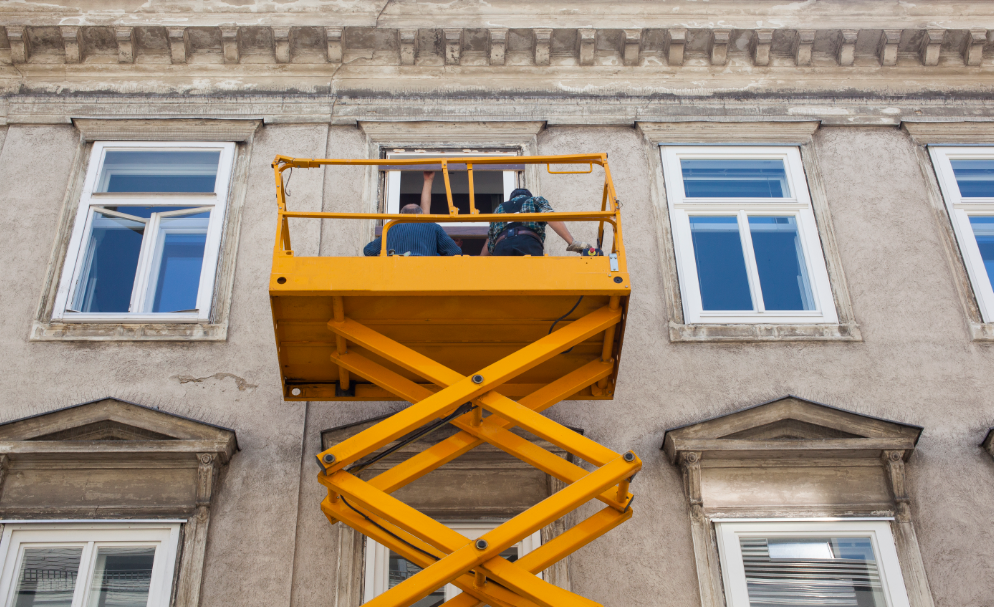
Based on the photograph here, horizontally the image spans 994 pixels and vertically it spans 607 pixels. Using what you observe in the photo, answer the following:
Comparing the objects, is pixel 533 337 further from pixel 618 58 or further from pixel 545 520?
pixel 618 58

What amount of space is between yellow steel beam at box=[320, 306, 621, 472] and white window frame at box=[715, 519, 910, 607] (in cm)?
186

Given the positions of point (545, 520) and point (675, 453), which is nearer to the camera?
point (545, 520)

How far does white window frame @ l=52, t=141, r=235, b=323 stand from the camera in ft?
23.8

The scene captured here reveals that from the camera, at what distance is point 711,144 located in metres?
8.43

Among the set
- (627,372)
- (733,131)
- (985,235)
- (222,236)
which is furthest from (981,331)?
(222,236)

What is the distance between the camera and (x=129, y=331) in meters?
7.08

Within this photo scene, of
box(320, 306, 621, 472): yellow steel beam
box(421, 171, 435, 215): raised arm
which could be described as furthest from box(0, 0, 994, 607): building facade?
box(320, 306, 621, 472): yellow steel beam

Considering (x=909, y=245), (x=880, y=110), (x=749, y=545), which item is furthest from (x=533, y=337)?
(x=880, y=110)

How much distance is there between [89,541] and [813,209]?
250 inches

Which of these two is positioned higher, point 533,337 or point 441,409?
point 533,337

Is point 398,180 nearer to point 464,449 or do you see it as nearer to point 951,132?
point 464,449

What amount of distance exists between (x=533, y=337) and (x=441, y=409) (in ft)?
3.34

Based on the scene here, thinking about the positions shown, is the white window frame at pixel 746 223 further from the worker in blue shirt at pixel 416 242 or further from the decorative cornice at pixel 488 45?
the worker in blue shirt at pixel 416 242

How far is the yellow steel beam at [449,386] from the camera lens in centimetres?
508
